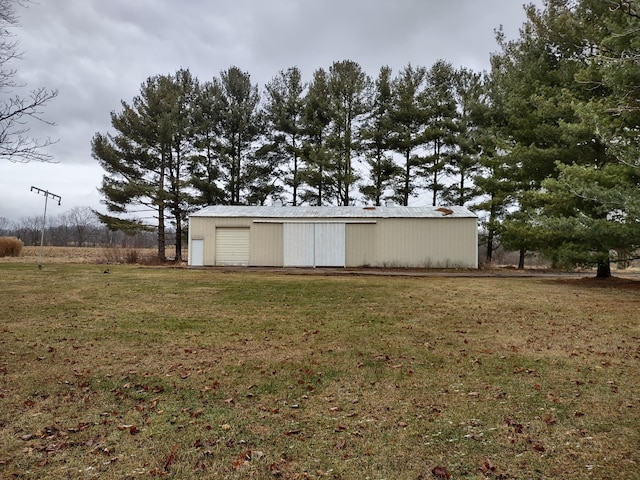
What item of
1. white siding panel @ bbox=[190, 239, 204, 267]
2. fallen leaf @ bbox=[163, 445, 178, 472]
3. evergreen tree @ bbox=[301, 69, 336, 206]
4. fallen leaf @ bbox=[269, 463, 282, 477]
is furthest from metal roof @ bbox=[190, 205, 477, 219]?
fallen leaf @ bbox=[269, 463, 282, 477]

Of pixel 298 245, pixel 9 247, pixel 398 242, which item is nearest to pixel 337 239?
pixel 298 245

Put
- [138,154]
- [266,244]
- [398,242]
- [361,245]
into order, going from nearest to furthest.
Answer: [398,242] → [361,245] → [266,244] → [138,154]

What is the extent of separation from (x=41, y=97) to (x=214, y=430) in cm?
740

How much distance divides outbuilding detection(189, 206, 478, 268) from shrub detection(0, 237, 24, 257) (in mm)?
15843

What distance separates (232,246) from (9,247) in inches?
710

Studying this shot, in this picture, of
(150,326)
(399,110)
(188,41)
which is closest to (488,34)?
(399,110)

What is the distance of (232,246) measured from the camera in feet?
67.9

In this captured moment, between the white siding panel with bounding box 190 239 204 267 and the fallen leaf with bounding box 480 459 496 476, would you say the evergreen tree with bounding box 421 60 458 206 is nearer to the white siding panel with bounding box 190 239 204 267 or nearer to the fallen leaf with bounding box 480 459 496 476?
the white siding panel with bounding box 190 239 204 267

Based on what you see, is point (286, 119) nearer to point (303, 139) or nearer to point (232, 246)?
point (303, 139)

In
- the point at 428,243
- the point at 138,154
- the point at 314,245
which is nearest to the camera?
the point at 428,243

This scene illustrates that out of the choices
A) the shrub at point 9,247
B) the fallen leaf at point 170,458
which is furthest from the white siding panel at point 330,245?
the shrub at point 9,247

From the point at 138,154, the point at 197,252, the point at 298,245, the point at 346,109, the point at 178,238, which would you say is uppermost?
the point at 346,109

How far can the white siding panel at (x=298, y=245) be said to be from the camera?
20031mm

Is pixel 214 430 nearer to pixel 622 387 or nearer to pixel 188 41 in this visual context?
pixel 622 387
